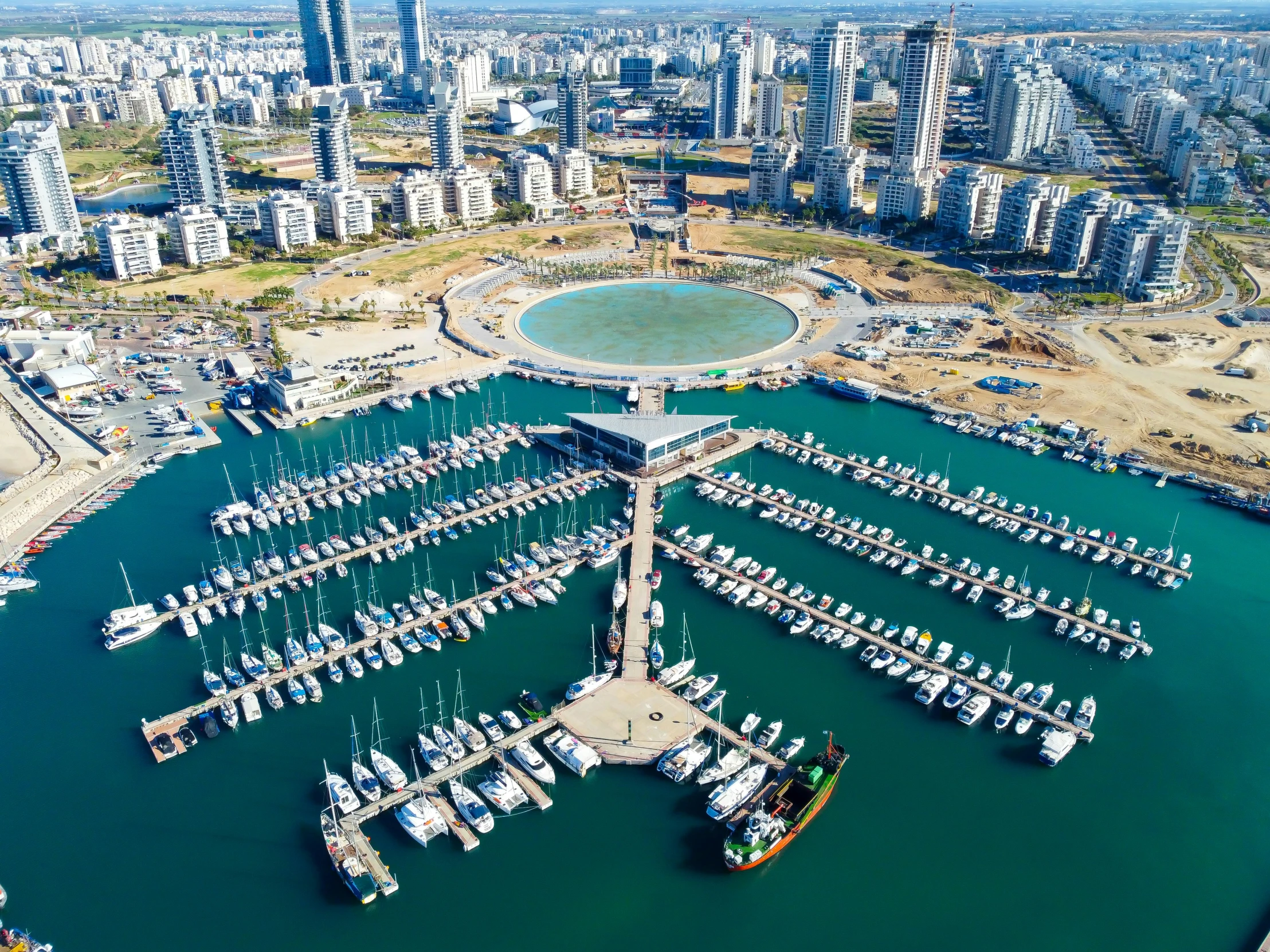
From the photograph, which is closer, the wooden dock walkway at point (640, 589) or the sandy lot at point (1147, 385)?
the wooden dock walkway at point (640, 589)

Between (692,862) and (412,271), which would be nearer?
(692,862)

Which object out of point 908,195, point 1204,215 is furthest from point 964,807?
point 1204,215

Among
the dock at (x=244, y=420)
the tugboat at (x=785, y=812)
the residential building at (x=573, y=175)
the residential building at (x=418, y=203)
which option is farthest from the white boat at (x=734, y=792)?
the residential building at (x=573, y=175)

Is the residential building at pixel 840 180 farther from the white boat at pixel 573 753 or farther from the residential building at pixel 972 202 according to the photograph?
the white boat at pixel 573 753

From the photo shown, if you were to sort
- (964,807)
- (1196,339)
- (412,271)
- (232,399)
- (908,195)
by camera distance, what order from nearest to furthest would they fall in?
(964,807) < (232,399) < (1196,339) < (412,271) < (908,195)

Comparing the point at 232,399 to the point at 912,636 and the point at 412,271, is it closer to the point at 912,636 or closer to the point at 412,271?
the point at 412,271

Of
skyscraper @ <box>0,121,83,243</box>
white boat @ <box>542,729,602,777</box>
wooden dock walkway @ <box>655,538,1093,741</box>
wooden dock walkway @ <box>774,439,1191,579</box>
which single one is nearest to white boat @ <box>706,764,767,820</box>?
white boat @ <box>542,729,602,777</box>

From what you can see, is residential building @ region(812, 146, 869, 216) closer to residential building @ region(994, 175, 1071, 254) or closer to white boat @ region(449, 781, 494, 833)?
residential building @ region(994, 175, 1071, 254)
